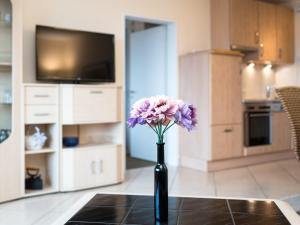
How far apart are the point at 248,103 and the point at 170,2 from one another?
1.77m

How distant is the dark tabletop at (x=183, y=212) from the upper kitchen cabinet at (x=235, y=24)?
12.4ft

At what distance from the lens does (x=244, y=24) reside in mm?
5199

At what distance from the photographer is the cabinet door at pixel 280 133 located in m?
5.29

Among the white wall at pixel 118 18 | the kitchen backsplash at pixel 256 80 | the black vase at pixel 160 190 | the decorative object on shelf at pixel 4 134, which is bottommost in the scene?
the black vase at pixel 160 190

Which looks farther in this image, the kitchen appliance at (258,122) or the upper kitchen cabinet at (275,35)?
the upper kitchen cabinet at (275,35)

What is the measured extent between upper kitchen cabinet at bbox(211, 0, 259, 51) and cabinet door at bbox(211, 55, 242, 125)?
445 millimetres

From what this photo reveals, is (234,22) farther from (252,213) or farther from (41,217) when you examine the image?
(252,213)

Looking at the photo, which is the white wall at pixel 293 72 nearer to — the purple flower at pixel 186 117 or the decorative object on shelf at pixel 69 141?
the decorative object on shelf at pixel 69 141

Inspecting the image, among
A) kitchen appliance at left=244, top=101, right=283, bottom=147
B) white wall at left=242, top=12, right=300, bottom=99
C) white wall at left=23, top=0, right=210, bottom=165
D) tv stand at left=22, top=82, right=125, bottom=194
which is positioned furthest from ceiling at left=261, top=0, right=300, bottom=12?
tv stand at left=22, top=82, right=125, bottom=194

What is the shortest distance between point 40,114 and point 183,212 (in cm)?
229

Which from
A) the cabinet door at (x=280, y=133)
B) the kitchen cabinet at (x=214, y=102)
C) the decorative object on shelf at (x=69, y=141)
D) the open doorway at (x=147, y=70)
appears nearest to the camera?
the decorative object on shelf at (x=69, y=141)

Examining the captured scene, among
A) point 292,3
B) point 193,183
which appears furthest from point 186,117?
point 292,3

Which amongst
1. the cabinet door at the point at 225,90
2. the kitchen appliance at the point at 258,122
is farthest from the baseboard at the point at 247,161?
the cabinet door at the point at 225,90

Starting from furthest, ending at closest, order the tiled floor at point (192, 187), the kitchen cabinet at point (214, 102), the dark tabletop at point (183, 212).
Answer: the kitchen cabinet at point (214, 102)
the tiled floor at point (192, 187)
the dark tabletop at point (183, 212)
